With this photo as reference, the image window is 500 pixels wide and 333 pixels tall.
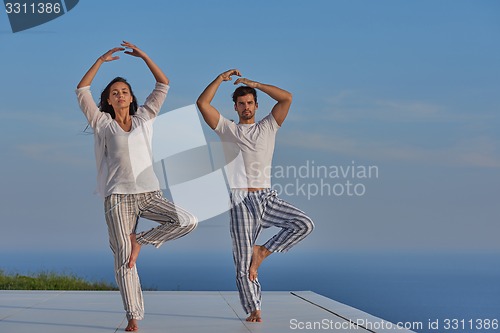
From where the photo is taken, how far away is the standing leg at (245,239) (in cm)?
532

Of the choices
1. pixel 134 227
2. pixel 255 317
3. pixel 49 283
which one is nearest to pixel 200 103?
pixel 134 227

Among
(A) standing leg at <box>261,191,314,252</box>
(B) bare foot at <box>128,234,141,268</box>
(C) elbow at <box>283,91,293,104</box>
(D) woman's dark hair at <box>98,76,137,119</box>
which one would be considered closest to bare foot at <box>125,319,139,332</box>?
(B) bare foot at <box>128,234,141,268</box>

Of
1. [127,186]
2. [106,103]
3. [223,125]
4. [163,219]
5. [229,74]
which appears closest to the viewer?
[127,186]

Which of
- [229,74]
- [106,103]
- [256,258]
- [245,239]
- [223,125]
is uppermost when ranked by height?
[229,74]

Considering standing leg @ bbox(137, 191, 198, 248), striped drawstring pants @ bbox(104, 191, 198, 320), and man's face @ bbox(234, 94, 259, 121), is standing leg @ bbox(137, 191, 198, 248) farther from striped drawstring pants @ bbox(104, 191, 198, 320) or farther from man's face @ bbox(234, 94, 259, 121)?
man's face @ bbox(234, 94, 259, 121)

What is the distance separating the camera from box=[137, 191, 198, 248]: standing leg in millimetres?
5051

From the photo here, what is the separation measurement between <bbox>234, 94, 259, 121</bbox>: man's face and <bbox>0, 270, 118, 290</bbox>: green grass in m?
4.58

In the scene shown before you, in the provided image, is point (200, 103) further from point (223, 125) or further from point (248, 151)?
point (248, 151)

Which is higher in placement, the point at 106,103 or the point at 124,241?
the point at 106,103

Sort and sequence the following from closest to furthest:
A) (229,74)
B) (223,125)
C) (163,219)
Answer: (163,219) < (229,74) < (223,125)

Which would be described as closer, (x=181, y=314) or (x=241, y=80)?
(x=241, y=80)

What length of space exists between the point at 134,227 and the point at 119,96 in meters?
0.87

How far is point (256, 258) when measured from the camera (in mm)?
5375

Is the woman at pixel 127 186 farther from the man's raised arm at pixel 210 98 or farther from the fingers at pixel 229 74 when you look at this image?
the fingers at pixel 229 74
